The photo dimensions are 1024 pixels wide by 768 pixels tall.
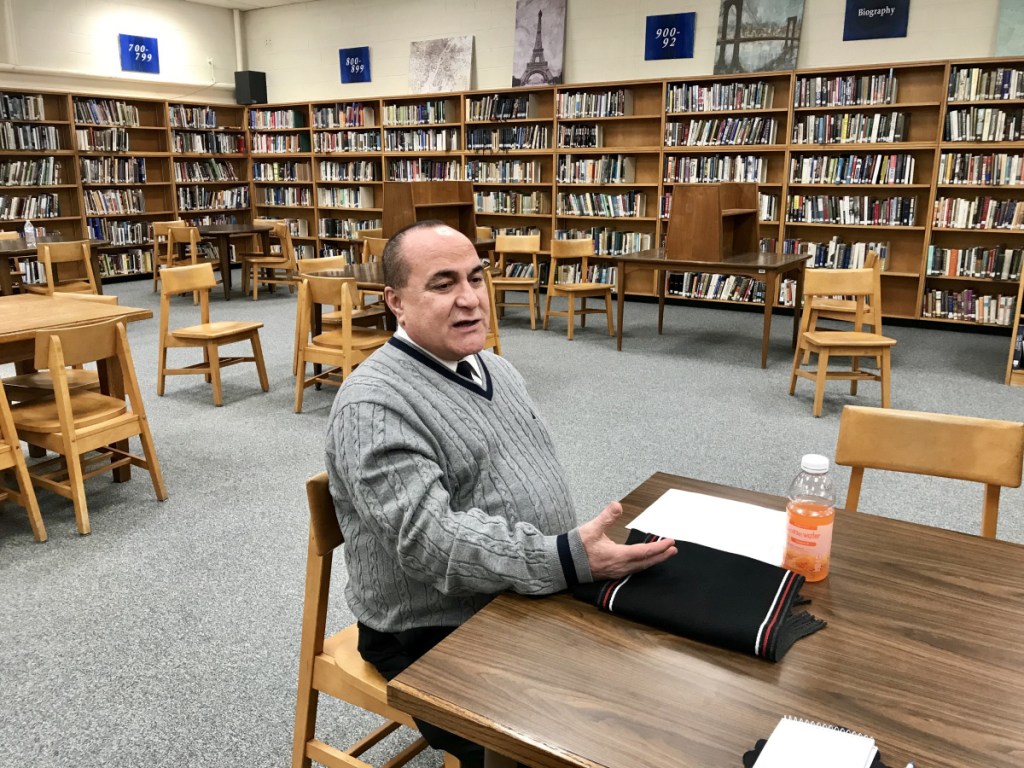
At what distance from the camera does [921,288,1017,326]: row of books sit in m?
6.47

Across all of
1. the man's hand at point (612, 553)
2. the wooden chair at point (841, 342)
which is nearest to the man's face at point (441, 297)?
the man's hand at point (612, 553)

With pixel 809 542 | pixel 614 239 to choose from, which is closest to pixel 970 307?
pixel 614 239

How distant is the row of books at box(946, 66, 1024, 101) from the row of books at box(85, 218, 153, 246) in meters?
8.48

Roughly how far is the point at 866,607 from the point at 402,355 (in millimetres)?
801

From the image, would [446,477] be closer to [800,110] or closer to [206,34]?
[800,110]

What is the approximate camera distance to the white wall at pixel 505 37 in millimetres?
6520

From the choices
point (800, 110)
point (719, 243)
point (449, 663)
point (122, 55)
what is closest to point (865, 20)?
point (800, 110)

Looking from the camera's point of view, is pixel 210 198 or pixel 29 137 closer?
pixel 29 137

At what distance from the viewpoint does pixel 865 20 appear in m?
6.76

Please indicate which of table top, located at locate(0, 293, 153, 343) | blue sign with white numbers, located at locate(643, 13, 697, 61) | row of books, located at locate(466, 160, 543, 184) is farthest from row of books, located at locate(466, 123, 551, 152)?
table top, located at locate(0, 293, 153, 343)

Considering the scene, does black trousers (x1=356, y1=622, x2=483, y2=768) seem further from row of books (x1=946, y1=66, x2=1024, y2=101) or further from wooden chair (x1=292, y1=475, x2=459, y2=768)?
row of books (x1=946, y1=66, x2=1024, y2=101)

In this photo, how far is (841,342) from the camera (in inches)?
170

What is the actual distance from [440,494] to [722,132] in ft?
23.0

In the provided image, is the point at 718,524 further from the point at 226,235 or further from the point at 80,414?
the point at 226,235
